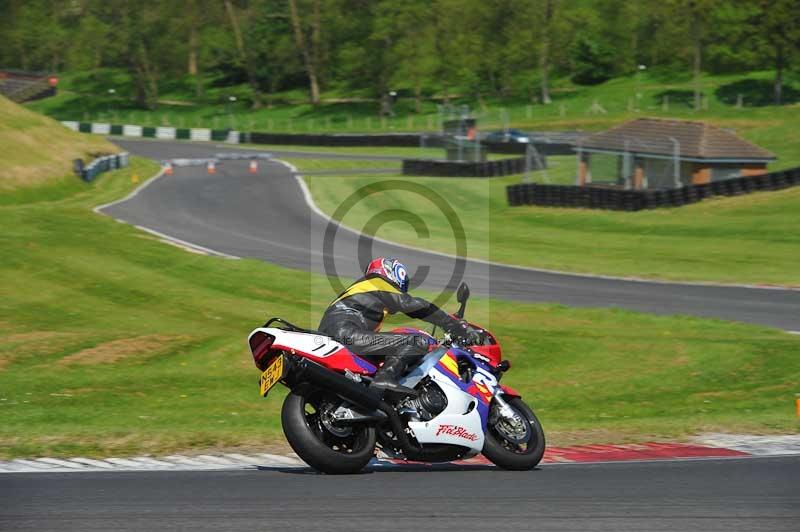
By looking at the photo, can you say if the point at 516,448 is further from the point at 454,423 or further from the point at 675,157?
the point at 675,157

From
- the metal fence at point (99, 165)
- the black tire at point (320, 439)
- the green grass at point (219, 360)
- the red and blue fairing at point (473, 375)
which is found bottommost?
the green grass at point (219, 360)

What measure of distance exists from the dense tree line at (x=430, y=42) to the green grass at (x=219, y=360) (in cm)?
6061

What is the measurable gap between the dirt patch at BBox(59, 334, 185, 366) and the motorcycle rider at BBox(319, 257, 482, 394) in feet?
25.1

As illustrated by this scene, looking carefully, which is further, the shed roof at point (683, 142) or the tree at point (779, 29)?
the tree at point (779, 29)

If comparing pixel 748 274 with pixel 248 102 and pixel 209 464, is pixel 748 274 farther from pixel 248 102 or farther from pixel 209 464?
pixel 248 102

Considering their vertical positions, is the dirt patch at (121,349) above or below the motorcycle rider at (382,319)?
below

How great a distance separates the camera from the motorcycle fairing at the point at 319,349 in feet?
27.1

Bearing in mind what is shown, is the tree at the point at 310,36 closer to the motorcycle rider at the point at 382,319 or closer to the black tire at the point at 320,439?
the motorcycle rider at the point at 382,319

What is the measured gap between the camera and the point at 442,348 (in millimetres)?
9086

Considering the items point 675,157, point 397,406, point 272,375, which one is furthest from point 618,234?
point 272,375

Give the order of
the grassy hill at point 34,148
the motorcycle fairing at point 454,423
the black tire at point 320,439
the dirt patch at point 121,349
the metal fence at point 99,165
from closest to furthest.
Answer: the black tire at point 320,439 → the motorcycle fairing at point 454,423 → the dirt patch at point 121,349 → the grassy hill at point 34,148 → the metal fence at point 99,165

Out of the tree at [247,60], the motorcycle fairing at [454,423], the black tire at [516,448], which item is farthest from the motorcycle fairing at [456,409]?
the tree at [247,60]

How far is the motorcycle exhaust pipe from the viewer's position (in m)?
8.21

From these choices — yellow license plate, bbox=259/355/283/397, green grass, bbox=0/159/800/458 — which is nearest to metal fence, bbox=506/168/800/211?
green grass, bbox=0/159/800/458
